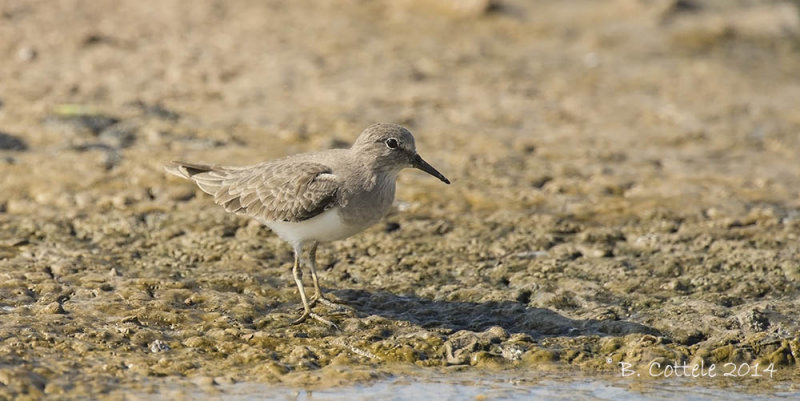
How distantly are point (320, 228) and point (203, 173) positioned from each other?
Answer: 5.35 feet

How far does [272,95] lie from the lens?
13086 millimetres

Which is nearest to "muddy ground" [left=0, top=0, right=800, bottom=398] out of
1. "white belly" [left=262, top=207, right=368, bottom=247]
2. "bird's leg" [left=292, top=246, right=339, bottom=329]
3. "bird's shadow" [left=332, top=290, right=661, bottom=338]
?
"bird's shadow" [left=332, top=290, right=661, bottom=338]

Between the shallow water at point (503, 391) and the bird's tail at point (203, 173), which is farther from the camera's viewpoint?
the bird's tail at point (203, 173)

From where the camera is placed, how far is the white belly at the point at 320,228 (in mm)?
7926

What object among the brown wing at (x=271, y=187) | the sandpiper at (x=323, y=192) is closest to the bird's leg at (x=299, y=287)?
the sandpiper at (x=323, y=192)

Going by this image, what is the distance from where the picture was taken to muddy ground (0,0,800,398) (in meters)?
7.38

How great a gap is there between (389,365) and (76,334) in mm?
2123

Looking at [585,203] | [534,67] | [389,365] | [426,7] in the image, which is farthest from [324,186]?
[426,7]

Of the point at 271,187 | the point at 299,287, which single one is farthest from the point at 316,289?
the point at 271,187

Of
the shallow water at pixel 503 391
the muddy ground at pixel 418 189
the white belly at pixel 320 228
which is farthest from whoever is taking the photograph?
the white belly at pixel 320 228

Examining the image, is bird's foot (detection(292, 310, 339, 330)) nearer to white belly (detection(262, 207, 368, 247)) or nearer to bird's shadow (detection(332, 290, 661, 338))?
bird's shadow (detection(332, 290, 661, 338))

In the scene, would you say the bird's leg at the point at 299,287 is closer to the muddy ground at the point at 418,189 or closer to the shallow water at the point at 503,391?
the muddy ground at the point at 418,189

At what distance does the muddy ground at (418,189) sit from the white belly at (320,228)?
0.51 metres

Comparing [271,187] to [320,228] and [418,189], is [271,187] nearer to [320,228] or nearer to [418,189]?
[320,228]
